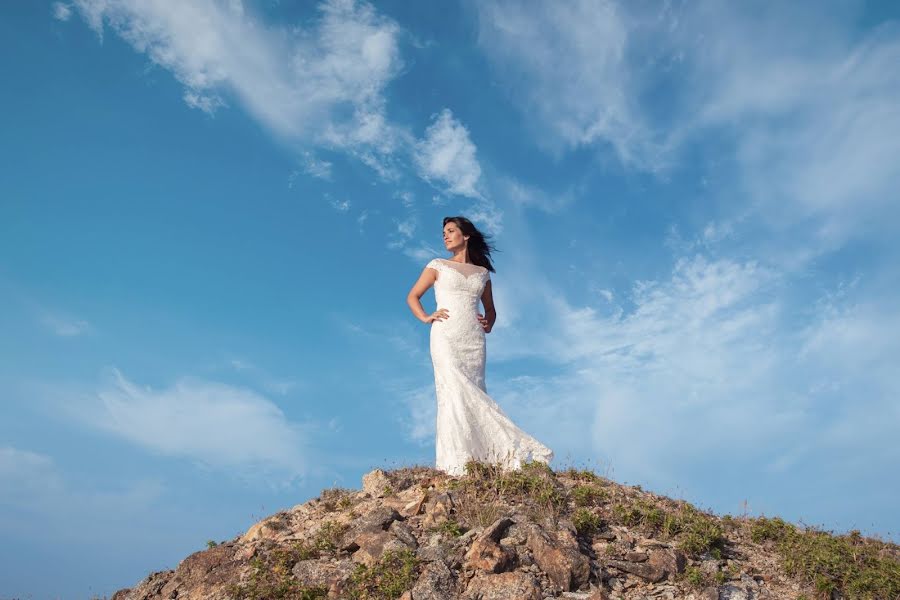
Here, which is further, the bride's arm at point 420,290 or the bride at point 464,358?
the bride's arm at point 420,290

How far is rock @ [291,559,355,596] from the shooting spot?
1050cm

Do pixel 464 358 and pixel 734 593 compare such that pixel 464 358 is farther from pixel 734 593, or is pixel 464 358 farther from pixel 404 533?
pixel 734 593

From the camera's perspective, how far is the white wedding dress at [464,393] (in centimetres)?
1373

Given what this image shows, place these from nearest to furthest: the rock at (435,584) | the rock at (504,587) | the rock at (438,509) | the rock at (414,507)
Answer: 1. the rock at (504,587)
2. the rock at (435,584)
3. the rock at (438,509)
4. the rock at (414,507)

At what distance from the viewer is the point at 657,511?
1203 centimetres

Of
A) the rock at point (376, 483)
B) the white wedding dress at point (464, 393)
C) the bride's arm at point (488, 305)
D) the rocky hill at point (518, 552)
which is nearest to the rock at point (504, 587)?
the rocky hill at point (518, 552)

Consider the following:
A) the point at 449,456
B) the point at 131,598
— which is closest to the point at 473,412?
the point at 449,456

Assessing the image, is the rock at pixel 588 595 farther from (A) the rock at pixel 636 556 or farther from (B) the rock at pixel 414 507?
(B) the rock at pixel 414 507

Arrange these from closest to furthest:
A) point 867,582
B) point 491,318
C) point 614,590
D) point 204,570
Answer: point 614,590 → point 867,582 → point 204,570 → point 491,318

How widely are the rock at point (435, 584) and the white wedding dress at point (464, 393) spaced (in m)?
3.16

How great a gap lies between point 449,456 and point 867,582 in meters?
7.02

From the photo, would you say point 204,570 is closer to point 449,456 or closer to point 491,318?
point 449,456

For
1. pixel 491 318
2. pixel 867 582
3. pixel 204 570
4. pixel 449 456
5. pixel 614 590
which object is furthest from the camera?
pixel 491 318

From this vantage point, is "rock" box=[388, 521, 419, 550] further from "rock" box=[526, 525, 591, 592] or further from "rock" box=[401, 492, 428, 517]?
"rock" box=[526, 525, 591, 592]
